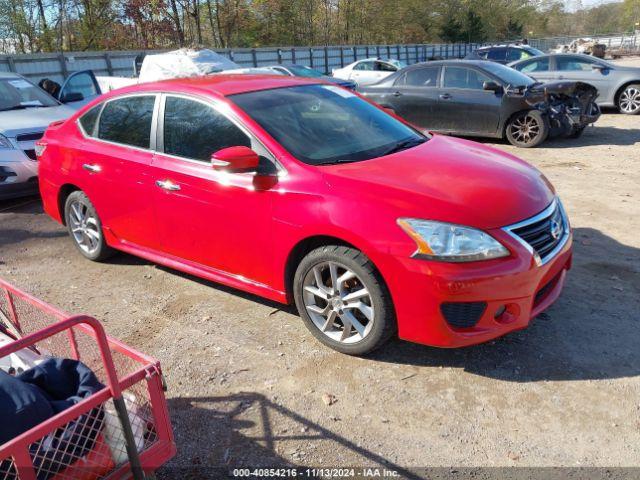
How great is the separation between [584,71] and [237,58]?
14.8 metres

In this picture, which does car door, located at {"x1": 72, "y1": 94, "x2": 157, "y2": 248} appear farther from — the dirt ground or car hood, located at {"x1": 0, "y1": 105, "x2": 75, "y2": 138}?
car hood, located at {"x1": 0, "y1": 105, "x2": 75, "y2": 138}

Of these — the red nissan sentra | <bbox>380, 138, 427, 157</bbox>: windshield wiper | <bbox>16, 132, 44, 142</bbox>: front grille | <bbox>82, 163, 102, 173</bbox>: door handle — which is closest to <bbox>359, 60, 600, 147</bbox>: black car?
the red nissan sentra

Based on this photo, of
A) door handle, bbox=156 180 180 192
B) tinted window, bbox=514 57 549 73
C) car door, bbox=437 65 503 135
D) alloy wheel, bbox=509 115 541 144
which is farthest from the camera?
tinted window, bbox=514 57 549 73

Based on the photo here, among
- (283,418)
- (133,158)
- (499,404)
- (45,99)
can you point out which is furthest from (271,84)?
(45,99)

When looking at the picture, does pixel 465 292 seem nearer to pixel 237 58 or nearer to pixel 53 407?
pixel 53 407

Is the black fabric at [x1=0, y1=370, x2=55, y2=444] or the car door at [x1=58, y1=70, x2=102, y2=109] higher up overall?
the car door at [x1=58, y1=70, x2=102, y2=109]

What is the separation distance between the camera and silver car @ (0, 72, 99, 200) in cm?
707

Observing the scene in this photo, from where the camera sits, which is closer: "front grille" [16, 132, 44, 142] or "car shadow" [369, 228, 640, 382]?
"car shadow" [369, 228, 640, 382]

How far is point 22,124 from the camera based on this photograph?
7.42m

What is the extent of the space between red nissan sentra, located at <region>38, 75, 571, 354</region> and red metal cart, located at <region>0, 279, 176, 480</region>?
1.31 metres

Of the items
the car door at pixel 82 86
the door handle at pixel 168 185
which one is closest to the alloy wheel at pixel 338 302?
the door handle at pixel 168 185

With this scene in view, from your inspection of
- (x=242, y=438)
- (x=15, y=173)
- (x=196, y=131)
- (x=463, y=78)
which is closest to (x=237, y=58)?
(x=463, y=78)

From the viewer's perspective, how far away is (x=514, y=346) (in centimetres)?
348

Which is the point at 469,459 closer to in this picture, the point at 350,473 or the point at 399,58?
the point at 350,473
